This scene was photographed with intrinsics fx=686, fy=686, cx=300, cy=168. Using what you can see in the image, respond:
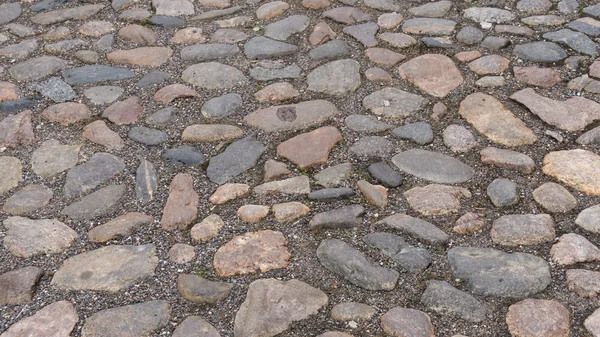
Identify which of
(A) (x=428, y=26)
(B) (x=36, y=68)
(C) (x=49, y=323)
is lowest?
(C) (x=49, y=323)

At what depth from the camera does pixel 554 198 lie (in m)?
2.63

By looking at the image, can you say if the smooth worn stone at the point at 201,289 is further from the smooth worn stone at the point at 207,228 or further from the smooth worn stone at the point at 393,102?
the smooth worn stone at the point at 393,102

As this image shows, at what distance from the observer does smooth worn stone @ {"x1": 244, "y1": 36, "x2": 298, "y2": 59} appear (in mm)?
3670

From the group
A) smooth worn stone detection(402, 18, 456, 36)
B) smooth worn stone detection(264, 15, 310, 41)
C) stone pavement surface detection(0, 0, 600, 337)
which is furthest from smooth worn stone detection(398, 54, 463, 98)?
smooth worn stone detection(264, 15, 310, 41)

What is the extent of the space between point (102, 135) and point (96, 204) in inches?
19.2

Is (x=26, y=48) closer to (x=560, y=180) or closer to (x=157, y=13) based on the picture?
(x=157, y=13)

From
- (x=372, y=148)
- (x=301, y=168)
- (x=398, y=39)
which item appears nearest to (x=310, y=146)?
(x=301, y=168)

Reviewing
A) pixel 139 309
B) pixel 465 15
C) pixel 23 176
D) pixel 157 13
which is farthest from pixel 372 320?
pixel 157 13

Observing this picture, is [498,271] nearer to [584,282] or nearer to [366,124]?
[584,282]

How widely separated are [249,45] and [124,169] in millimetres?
1169

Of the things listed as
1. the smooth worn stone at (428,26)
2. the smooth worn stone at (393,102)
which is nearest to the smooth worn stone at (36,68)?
the smooth worn stone at (393,102)

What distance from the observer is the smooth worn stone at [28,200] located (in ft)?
8.94

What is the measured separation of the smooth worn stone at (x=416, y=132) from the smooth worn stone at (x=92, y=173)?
1.22 m

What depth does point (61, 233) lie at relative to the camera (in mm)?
2596
